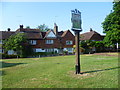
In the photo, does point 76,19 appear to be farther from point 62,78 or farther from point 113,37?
point 113,37

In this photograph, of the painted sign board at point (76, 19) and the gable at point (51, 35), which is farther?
the gable at point (51, 35)

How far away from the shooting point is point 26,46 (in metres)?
34.6

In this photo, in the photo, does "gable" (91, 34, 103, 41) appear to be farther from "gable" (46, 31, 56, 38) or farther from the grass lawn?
the grass lawn

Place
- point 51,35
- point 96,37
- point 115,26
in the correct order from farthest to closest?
point 96,37 → point 51,35 → point 115,26

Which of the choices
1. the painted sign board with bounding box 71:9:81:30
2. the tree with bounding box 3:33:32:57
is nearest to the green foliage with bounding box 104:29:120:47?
the tree with bounding box 3:33:32:57

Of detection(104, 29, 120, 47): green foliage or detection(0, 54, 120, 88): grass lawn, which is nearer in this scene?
detection(0, 54, 120, 88): grass lawn

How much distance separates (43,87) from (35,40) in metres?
34.3

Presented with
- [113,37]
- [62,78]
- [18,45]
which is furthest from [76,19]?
[18,45]

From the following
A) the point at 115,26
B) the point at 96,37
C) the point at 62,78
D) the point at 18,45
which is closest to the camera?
the point at 62,78

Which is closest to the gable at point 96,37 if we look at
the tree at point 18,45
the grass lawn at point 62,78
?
the tree at point 18,45

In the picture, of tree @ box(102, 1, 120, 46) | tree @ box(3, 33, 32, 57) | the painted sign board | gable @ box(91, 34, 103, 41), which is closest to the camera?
the painted sign board

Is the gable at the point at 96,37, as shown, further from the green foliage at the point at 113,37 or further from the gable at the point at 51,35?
the green foliage at the point at 113,37

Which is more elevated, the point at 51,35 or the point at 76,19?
the point at 51,35

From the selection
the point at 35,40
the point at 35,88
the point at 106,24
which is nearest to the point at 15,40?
the point at 35,40
